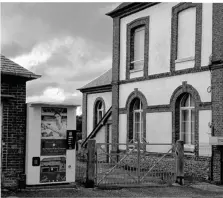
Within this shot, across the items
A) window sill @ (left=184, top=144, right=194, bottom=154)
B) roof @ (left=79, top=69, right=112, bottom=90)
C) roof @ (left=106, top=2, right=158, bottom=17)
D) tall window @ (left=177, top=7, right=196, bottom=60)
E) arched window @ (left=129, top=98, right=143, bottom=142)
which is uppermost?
roof @ (left=106, top=2, right=158, bottom=17)

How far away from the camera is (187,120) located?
1938 centimetres

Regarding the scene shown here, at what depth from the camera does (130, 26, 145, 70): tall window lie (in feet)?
72.1

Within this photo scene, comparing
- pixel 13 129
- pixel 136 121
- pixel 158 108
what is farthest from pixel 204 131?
pixel 13 129

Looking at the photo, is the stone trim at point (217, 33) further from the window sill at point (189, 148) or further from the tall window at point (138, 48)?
the tall window at point (138, 48)

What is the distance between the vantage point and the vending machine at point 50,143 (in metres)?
12.7

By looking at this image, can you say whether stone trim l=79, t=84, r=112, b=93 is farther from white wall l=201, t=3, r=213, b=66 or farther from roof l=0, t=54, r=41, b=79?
roof l=0, t=54, r=41, b=79

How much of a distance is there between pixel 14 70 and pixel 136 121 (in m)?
10.6

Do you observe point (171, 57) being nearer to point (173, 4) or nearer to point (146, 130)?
point (173, 4)

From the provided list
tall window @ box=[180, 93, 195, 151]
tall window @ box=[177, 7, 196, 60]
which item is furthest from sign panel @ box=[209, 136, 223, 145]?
tall window @ box=[177, 7, 196, 60]

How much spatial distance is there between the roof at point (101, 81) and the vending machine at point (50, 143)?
572 inches

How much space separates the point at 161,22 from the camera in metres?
20.6

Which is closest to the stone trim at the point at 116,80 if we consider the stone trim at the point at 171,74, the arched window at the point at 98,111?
the stone trim at the point at 171,74

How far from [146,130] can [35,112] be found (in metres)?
9.42

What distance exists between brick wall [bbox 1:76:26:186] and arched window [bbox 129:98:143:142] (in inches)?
391
